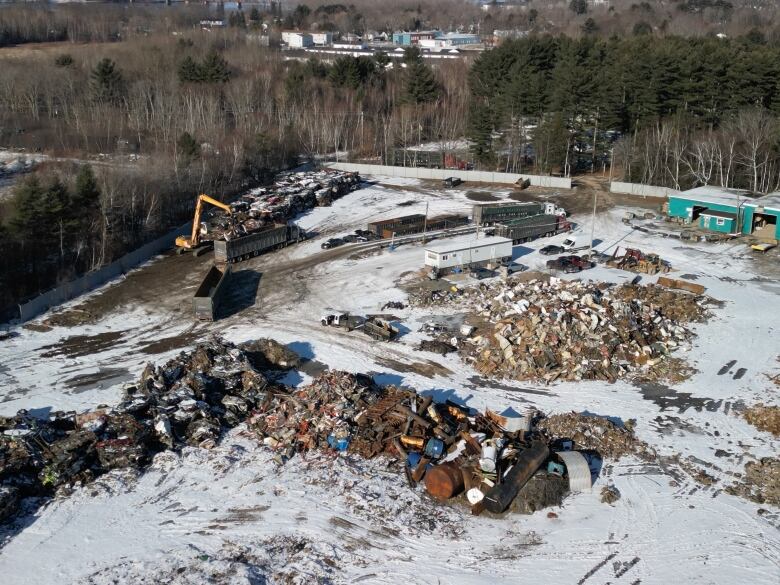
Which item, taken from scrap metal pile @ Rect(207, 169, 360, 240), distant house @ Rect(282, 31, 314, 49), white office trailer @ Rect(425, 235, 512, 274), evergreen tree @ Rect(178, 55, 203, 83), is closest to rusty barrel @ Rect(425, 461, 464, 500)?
white office trailer @ Rect(425, 235, 512, 274)

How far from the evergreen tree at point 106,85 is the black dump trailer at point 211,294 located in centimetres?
4176

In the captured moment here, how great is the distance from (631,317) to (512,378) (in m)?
5.51

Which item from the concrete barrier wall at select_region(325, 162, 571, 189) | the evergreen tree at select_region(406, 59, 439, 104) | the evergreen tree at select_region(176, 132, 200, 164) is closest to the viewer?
the evergreen tree at select_region(176, 132, 200, 164)

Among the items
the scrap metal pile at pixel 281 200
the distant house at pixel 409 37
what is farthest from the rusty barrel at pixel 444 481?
the distant house at pixel 409 37

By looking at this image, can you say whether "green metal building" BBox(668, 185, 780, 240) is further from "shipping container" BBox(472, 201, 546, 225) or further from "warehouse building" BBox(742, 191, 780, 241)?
"shipping container" BBox(472, 201, 546, 225)

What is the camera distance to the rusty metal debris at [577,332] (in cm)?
2483

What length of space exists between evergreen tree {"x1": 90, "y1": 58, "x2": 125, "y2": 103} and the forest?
138mm

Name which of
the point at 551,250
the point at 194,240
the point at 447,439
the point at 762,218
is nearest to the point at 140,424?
the point at 447,439

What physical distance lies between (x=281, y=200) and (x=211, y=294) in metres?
14.7

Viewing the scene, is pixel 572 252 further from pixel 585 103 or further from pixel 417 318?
pixel 585 103

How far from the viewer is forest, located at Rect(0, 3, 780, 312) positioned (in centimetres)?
3622

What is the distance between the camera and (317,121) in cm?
6406

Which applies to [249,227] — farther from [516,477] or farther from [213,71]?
[213,71]

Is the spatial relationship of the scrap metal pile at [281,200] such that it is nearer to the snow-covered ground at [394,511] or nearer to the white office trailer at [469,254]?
the white office trailer at [469,254]
